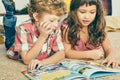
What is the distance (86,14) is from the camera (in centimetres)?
139

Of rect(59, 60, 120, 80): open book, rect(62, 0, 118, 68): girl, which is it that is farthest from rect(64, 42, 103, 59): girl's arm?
rect(59, 60, 120, 80): open book

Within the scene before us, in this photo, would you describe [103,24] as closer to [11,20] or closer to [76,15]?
[76,15]

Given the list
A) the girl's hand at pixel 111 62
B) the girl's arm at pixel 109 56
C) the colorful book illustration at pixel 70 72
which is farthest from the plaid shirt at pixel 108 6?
the colorful book illustration at pixel 70 72

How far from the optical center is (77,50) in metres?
1.47

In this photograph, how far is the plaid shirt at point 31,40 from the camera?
1.32 m

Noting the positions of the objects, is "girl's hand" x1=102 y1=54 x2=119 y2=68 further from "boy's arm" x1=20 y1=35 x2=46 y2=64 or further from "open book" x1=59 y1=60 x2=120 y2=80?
"boy's arm" x1=20 y1=35 x2=46 y2=64

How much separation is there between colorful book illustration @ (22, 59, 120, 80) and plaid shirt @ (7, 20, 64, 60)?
138 millimetres

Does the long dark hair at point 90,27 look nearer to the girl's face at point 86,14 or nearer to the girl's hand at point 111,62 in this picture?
the girl's face at point 86,14

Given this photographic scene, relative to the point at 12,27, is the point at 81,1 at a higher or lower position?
higher

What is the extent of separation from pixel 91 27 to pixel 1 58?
52 cm

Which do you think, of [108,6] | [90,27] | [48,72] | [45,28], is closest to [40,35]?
[45,28]

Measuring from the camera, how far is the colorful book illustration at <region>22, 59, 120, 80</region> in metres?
1.10

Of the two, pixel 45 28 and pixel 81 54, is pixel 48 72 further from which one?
pixel 81 54

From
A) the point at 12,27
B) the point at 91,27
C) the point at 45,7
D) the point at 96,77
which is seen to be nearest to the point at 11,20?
the point at 12,27
